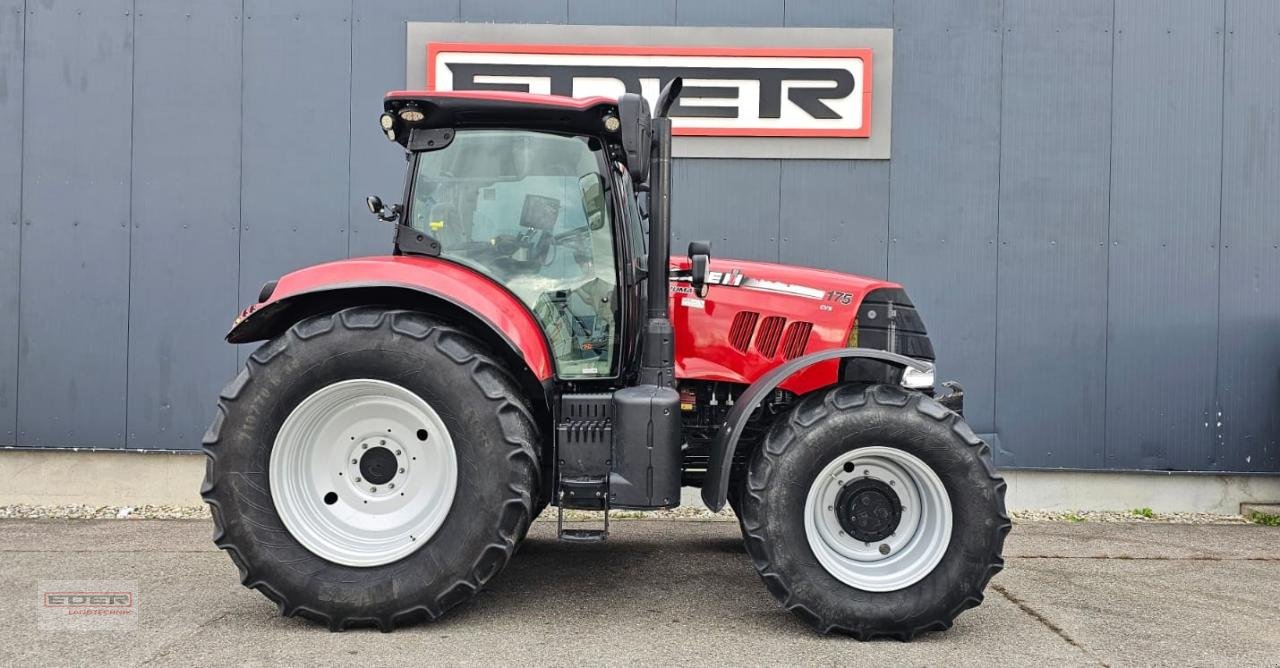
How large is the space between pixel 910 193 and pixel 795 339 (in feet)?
9.96

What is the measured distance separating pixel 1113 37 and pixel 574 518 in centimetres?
524

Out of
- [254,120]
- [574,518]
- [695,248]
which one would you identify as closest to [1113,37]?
[695,248]

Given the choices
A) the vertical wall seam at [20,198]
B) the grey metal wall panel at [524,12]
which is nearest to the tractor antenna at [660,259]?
the grey metal wall panel at [524,12]

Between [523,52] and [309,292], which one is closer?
[309,292]

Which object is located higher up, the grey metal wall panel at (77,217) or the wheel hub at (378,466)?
the grey metal wall panel at (77,217)

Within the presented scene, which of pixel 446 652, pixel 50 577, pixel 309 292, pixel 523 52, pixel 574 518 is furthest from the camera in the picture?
pixel 523 52

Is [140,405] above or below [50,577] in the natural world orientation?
above

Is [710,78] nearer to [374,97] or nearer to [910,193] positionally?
[910,193]

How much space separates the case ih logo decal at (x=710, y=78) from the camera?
Answer: 686 centimetres

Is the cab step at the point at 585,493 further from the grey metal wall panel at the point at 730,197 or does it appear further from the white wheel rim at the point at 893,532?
the grey metal wall panel at the point at 730,197

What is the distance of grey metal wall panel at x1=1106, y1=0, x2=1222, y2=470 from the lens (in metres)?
6.95

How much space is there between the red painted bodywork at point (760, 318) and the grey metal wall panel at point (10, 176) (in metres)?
5.23

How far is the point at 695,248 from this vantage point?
3.98 meters

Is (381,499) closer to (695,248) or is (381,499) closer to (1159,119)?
(695,248)
